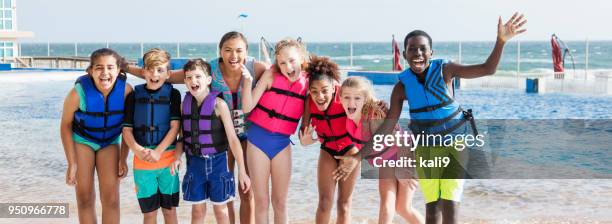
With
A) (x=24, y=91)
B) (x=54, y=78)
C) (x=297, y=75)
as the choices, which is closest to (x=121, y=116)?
(x=297, y=75)

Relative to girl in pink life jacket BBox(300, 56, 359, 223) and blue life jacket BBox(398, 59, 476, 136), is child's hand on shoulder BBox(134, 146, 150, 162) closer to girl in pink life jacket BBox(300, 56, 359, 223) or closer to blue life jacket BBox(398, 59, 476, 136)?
girl in pink life jacket BBox(300, 56, 359, 223)

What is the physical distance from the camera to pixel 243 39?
440 cm

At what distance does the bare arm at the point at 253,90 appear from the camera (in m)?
4.25

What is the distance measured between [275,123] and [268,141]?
12 cm

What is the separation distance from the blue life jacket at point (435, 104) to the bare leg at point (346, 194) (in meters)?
0.51

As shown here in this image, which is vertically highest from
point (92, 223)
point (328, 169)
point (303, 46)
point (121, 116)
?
point (303, 46)

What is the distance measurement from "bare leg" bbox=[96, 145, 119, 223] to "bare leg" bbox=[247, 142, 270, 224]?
2.83 ft

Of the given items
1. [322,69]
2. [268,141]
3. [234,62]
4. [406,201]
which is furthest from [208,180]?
[406,201]

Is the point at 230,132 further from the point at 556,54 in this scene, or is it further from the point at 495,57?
the point at 556,54

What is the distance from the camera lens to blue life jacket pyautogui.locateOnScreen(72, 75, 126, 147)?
4.34 meters

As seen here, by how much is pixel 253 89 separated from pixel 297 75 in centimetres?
29

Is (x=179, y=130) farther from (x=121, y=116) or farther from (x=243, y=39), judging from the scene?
(x=243, y=39)

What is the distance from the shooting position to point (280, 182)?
444 cm

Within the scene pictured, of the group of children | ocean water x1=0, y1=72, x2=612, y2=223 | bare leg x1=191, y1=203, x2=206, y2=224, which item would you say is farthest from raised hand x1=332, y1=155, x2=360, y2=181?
ocean water x1=0, y1=72, x2=612, y2=223
